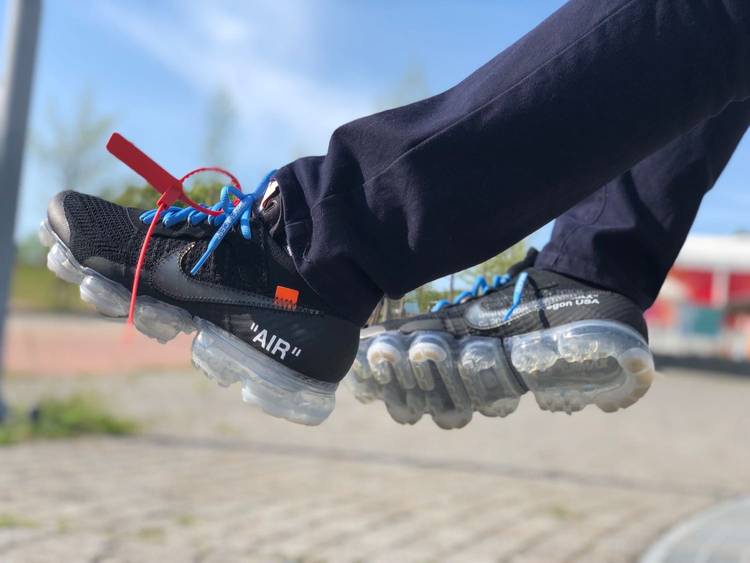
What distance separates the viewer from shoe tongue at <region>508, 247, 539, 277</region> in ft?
5.76

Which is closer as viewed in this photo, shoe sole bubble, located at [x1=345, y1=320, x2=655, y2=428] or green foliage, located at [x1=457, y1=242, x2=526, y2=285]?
shoe sole bubble, located at [x1=345, y1=320, x2=655, y2=428]

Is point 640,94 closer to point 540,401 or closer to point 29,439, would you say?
point 540,401

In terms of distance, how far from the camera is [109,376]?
8.84 m

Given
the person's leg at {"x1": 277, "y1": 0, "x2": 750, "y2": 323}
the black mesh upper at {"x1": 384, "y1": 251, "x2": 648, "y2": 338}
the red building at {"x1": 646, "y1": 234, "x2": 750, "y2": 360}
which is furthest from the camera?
the red building at {"x1": 646, "y1": 234, "x2": 750, "y2": 360}

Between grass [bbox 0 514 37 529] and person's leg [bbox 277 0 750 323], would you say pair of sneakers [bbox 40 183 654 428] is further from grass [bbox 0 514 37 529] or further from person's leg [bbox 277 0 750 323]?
grass [bbox 0 514 37 529]

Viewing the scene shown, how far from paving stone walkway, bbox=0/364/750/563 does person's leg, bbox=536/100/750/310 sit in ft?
5.09

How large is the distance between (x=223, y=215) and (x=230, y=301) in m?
0.17

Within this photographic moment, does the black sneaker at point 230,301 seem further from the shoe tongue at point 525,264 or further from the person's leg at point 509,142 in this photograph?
the shoe tongue at point 525,264

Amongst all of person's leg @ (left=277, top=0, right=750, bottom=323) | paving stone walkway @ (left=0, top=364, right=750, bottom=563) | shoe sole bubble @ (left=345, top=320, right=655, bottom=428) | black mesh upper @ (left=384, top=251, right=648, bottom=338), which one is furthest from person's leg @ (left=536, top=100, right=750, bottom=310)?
paving stone walkway @ (left=0, top=364, right=750, bottom=563)

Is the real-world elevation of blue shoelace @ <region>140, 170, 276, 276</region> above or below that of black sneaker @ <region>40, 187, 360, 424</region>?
above

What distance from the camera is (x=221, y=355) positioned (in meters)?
1.40

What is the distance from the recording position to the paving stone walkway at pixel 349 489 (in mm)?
2850

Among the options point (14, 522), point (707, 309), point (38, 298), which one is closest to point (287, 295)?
point (14, 522)

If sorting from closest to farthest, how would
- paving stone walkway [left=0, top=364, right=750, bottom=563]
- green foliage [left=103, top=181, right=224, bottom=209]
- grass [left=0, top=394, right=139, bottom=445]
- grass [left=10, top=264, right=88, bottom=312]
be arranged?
green foliage [left=103, top=181, right=224, bottom=209], paving stone walkway [left=0, top=364, right=750, bottom=563], grass [left=0, top=394, right=139, bottom=445], grass [left=10, top=264, right=88, bottom=312]
